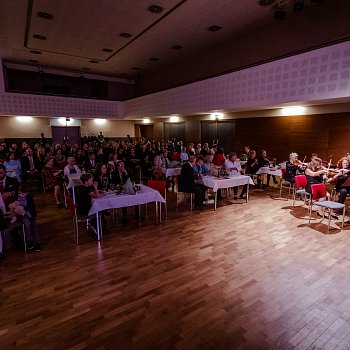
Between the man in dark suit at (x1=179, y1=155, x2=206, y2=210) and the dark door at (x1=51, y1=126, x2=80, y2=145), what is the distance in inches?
426

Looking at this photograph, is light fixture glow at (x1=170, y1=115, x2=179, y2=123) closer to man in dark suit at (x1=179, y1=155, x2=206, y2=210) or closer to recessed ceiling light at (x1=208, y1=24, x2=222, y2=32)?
recessed ceiling light at (x1=208, y1=24, x2=222, y2=32)

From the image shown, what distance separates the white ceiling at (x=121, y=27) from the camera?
7406 millimetres

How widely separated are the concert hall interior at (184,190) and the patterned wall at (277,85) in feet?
0.14

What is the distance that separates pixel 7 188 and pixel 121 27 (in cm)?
688

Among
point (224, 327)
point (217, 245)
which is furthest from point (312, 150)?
point (224, 327)

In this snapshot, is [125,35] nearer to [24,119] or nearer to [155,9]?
[155,9]

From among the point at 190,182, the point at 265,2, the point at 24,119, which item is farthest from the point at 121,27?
the point at 24,119

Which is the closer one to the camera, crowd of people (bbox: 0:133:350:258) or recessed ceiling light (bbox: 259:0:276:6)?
crowd of people (bbox: 0:133:350:258)

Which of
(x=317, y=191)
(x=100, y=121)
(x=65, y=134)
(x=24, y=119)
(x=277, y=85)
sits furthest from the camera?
(x=100, y=121)

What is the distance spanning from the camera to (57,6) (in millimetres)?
7406

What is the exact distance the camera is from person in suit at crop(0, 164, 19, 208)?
15.0 feet

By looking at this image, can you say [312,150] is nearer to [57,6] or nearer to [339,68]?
[339,68]

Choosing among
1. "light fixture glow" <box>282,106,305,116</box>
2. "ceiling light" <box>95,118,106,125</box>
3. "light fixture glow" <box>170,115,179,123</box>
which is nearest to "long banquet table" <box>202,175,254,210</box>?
"light fixture glow" <box>282,106,305,116</box>

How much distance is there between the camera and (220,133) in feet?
42.2
